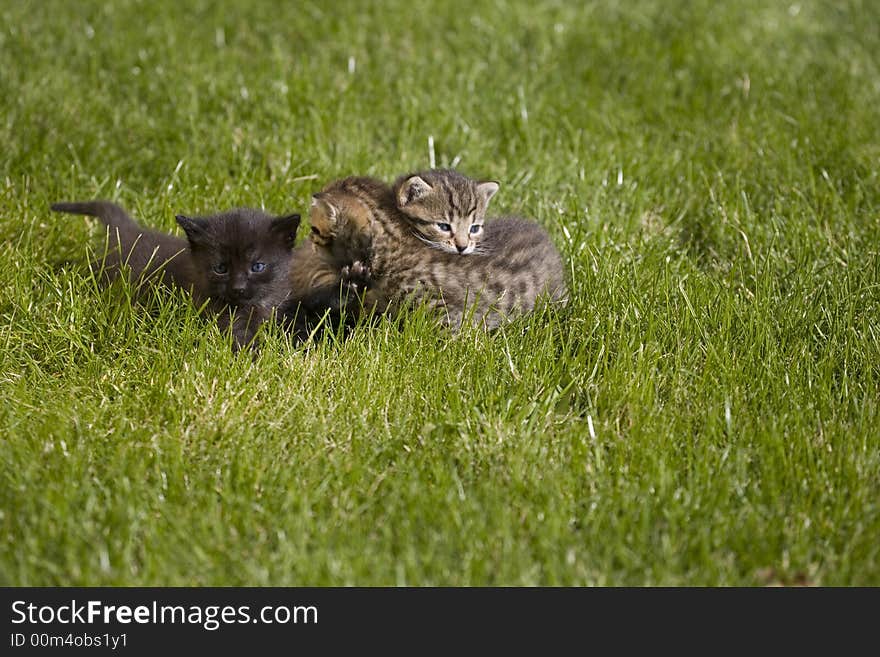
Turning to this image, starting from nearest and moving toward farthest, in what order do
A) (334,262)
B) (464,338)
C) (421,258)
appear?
(464,338)
(421,258)
(334,262)

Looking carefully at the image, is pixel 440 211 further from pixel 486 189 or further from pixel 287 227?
pixel 287 227

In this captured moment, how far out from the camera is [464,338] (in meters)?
4.73

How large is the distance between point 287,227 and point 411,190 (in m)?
0.73

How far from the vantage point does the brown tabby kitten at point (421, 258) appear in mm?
5012

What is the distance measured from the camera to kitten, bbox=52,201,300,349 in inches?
191

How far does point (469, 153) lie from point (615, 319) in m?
2.14

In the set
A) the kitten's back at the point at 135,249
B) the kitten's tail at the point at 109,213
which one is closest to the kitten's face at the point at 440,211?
the kitten's back at the point at 135,249

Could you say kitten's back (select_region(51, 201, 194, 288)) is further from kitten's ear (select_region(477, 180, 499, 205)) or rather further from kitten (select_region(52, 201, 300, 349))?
kitten's ear (select_region(477, 180, 499, 205))

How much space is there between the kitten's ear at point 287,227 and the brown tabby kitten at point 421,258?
204 mm

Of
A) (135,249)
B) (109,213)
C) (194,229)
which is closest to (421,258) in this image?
(194,229)

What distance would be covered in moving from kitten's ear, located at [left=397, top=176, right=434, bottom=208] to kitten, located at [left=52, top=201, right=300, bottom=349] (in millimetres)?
604

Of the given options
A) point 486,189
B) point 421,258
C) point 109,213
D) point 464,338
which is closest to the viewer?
point 464,338

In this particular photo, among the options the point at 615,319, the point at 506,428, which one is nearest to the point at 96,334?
the point at 506,428

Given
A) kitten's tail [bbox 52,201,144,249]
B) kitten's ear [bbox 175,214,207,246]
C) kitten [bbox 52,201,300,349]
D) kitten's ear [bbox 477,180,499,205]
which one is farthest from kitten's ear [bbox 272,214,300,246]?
kitten's ear [bbox 477,180,499,205]
